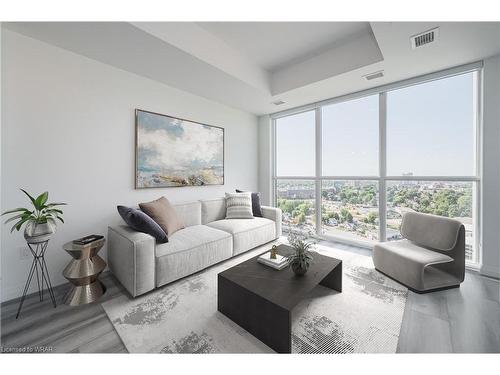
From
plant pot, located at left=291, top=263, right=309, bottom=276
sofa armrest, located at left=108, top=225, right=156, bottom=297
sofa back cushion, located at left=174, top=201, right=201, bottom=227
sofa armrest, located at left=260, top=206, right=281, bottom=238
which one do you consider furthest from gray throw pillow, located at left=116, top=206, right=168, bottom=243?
sofa armrest, located at left=260, top=206, right=281, bottom=238

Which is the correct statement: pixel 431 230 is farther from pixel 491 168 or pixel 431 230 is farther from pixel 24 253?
pixel 24 253

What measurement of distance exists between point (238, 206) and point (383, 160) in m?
2.39

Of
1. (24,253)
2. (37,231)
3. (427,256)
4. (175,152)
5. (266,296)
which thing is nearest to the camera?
(266,296)

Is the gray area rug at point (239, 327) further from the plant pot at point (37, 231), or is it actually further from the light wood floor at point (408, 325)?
the plant pot at point (37, 231)

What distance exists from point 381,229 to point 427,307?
5.05 ft

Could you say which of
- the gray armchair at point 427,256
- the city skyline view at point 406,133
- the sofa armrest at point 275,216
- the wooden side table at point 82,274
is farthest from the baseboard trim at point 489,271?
the wooden side table at point 82,274

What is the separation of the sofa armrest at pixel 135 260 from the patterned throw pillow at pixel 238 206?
150cm

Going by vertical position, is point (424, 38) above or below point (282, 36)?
below

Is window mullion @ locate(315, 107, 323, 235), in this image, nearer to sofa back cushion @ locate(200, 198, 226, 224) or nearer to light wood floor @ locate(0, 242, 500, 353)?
sofa back cushion @ locate(200, 198, 226, 224)

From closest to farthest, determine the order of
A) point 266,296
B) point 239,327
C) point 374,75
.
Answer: point 266,296
point 239,327
point 374,75

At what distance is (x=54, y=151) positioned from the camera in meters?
2.04

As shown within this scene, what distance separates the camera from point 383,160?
3.08 m

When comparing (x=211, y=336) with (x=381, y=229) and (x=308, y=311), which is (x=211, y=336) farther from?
(x=381, y=229)

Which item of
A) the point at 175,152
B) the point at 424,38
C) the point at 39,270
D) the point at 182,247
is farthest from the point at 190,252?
the point at 424,38
